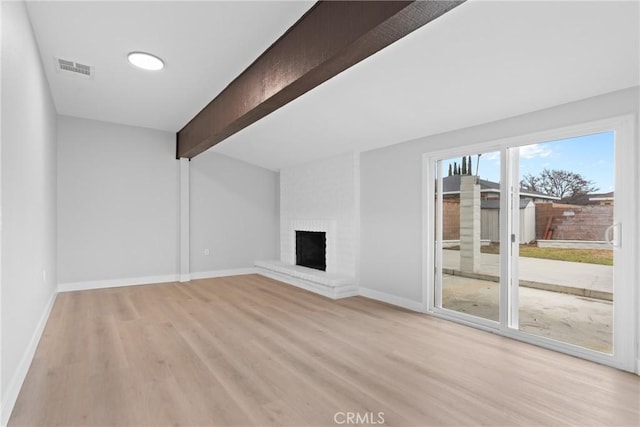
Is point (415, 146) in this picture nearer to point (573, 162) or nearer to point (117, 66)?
point (573, 162)

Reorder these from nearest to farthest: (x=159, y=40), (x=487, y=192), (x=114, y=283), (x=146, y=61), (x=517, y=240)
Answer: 1. (x=159, y=40)
2. (x=146, y=61)
3. (x=517, y=240)
4. (x=487, y=192)
5. (x=114, y=283)

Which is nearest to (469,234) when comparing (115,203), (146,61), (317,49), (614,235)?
(614,235)

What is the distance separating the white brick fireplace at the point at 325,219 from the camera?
16.1ft

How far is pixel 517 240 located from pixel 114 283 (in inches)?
220

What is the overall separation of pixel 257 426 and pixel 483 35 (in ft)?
9.03

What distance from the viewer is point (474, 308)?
12.1 ft

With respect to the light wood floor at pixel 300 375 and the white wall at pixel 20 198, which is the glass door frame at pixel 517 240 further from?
the white wall at pixel 20 198

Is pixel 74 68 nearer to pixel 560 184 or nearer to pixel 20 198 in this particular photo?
pixel 20 198

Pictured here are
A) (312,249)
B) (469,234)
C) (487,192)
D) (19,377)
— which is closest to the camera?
(19,377)

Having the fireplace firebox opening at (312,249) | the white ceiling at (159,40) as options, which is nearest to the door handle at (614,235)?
the white ceiling at (159,40)

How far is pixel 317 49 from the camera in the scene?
7.32 ft

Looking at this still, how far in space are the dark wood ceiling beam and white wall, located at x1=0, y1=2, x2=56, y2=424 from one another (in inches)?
64.0

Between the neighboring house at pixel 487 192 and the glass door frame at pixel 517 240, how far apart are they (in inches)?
3.0

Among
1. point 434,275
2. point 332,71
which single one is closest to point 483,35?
point 332,71
